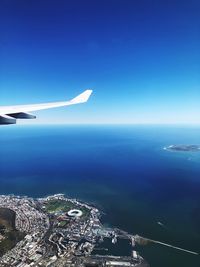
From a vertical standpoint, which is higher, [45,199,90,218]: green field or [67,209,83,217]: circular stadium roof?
[67,209,83,217]: circular stadium roof

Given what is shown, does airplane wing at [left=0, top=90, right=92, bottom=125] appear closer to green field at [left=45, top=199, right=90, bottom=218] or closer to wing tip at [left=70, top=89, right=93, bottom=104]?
wing tip at [left=70, top=89, right=93, bottom=104]

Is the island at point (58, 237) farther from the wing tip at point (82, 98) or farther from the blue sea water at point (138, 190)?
the wing tip at point (82, 98)

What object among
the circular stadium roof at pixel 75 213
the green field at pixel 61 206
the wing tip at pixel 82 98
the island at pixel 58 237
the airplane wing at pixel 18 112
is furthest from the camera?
the green field at pixel 61 206

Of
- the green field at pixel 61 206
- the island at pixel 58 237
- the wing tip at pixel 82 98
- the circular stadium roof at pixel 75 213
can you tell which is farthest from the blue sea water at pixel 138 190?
the wing tip at pixel 82 98

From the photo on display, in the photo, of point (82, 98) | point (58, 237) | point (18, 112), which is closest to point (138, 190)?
point (58, 237)

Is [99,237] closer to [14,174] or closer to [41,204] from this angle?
[41,204]

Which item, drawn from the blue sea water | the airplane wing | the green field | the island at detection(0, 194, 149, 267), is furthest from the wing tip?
the green field

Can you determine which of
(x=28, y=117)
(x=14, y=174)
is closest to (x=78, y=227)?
(x=28, y=117)

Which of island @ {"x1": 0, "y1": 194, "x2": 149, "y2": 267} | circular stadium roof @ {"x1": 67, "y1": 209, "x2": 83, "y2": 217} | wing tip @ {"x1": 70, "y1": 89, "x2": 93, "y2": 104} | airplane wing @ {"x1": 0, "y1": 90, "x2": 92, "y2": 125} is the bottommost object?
island @ {"x1": 0, "y1": 194, "x2": 149, "y2": 267}
